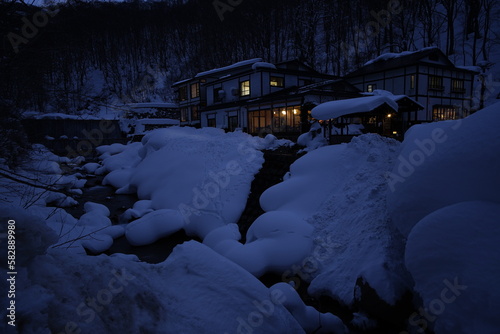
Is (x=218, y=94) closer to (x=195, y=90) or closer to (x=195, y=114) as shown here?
(x=195, y=90)

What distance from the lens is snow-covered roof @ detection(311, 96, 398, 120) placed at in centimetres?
1220

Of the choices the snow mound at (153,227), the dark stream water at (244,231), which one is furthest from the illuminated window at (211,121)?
the snow mound at (153,227)

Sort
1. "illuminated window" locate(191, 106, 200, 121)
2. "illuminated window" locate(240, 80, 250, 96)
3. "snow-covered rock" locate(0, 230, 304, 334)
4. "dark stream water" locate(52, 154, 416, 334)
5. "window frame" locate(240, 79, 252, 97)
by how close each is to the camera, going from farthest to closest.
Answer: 1. "illuminated window" locate(191, 106, 200, 121)
2. "illuminated window" locate(240, 80, 250, 96)
3. "window frame" locate(240, 79, 252, 97)
4. "dark stream water" locate(52, 154, 416, 334)
5. "snow-covered rock" locate(0, 230, 304, 334)

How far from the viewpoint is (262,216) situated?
9.09 meters

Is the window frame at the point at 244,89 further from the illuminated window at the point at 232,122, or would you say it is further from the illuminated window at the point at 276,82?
the illuminated window at the point at 232,122

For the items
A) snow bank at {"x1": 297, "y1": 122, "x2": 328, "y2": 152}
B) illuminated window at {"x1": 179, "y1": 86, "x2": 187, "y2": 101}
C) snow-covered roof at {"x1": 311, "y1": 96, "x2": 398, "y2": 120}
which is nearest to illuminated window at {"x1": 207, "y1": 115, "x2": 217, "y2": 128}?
illuminated window at {"x1": 179, "y1": 86, "x2": 187, "y2": 101}

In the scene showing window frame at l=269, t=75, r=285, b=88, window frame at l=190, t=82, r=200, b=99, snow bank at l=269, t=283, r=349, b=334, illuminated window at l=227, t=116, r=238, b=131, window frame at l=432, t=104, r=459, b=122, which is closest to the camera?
snow bank at l=269, t=283, r=349, b=334

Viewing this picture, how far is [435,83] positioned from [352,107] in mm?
16200

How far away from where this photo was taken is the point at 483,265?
3.56m

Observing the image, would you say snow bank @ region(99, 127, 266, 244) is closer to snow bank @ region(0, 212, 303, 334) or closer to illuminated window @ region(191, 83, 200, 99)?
snow bank @ region(0, 212, 303, 334)

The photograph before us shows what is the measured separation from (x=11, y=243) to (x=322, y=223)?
743 cm

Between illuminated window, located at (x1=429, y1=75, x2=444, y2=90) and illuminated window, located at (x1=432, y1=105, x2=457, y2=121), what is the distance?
1.58 metres

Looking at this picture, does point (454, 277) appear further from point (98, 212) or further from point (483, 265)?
point (98, 212)

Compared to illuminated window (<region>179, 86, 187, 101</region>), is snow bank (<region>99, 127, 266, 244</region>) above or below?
below
